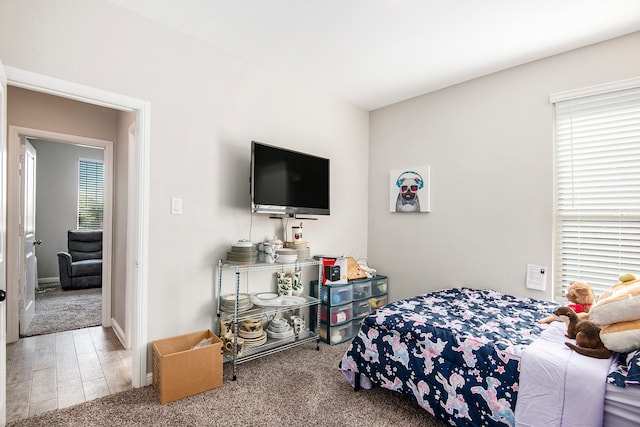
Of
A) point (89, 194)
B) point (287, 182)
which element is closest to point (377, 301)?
point (287, 182)

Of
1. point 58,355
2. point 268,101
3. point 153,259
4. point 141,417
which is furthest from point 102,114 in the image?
point 141,417

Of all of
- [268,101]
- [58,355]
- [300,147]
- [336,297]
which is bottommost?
[58,355]

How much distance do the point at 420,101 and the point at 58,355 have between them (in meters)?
4.11

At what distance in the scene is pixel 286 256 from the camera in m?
2.73

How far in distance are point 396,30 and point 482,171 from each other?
1472 mm

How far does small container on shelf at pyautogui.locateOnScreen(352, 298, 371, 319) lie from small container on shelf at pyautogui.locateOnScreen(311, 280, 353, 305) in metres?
0.12

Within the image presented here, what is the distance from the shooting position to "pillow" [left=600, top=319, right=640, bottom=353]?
138 cm

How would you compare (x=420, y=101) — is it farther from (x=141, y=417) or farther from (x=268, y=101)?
(x=141, y=417)

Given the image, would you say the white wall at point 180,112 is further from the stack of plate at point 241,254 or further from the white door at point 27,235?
the white door at point 27,235

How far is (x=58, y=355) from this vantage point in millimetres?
2754

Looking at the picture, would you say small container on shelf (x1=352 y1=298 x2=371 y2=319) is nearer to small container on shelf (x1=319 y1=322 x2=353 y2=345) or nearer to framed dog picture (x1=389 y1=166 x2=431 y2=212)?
small container on shelf (x1=319 y1=322 x2=353 y2=345)

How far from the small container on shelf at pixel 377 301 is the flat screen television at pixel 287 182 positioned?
1.11 m

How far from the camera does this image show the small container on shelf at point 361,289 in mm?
3301

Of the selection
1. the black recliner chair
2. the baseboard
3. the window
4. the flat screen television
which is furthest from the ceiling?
the window
